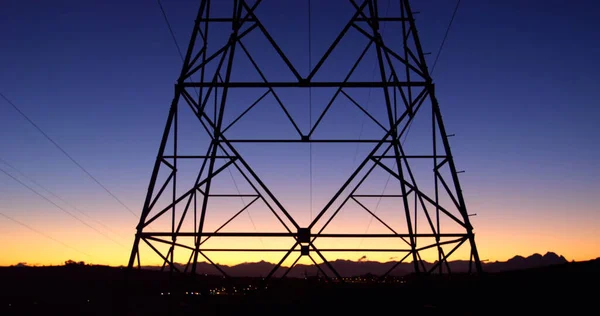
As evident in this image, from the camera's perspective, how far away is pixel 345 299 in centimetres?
1689

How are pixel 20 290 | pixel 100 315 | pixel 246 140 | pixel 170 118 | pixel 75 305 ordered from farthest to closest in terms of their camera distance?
pixel 20 290
pixel 75 305
pixel 100 315
pixel 246 140
pixel 170 118

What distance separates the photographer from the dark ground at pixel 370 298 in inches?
591

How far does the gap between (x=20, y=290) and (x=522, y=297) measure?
83850 mm

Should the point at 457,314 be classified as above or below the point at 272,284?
below

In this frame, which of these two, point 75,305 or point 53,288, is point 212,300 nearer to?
point 75,305

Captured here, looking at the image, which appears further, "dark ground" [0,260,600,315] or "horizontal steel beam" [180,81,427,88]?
"dark ground" [0,260,600,315]

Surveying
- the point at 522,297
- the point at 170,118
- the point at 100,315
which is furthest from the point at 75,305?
the point at 170,118

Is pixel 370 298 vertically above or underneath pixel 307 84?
underneath

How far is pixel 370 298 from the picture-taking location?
1700 centimetres

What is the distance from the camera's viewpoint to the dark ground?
15.0m

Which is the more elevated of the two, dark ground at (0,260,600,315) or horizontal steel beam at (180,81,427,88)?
horizontal steel beam at (180,81,427,88)

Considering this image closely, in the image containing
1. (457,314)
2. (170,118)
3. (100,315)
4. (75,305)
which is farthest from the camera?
(75,305)

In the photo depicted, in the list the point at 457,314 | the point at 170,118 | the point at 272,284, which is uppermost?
the point at 170,118

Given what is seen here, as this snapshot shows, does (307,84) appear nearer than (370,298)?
Yes
